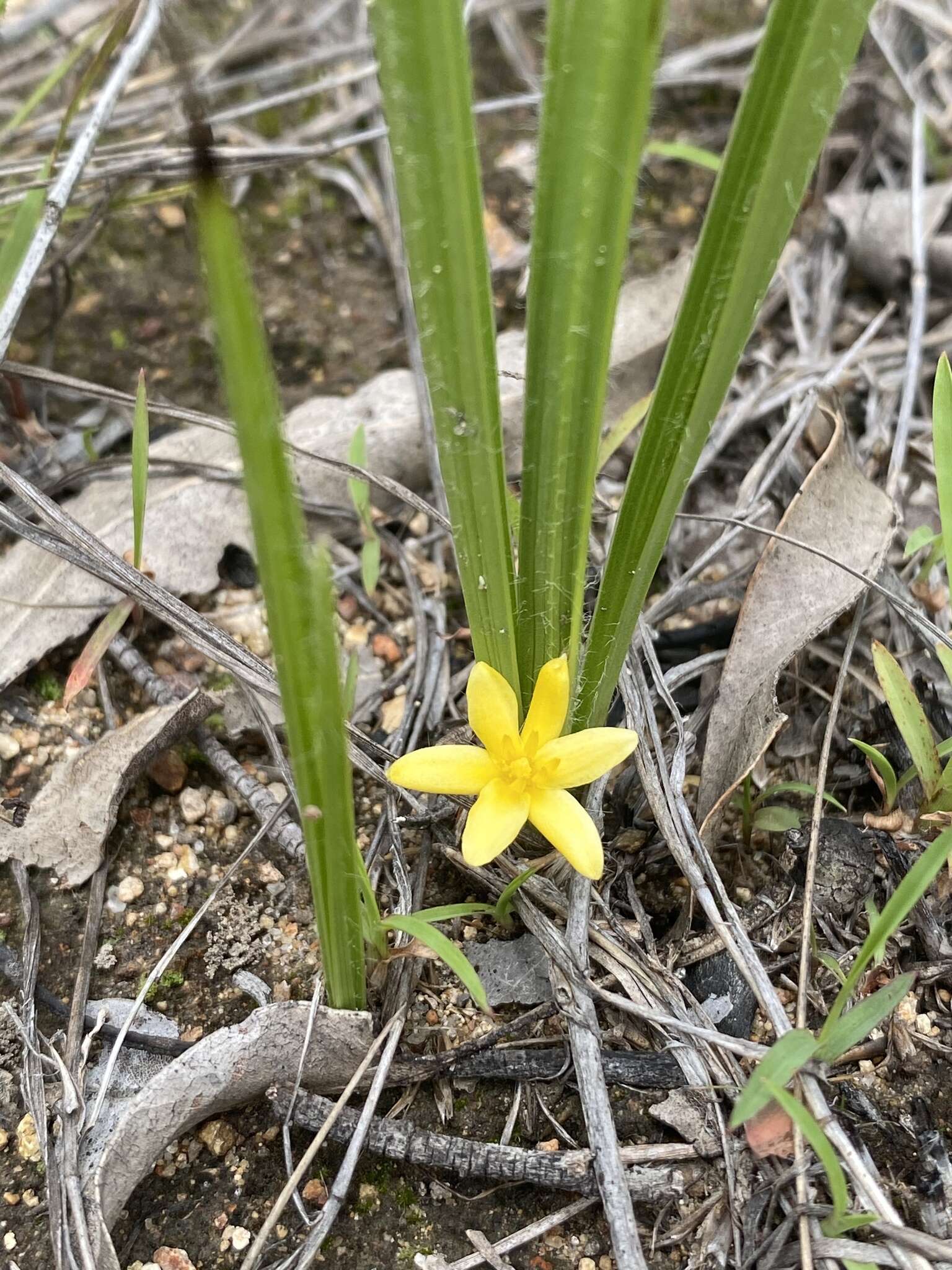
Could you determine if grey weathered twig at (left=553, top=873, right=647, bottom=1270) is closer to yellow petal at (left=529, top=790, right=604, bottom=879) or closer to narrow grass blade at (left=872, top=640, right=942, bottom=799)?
yellow petal at (left=529, top=790, right=604, bottom=879)

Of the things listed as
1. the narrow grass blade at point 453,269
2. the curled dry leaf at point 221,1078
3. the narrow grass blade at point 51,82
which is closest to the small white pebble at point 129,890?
the curled dry leaf at point 221,1078

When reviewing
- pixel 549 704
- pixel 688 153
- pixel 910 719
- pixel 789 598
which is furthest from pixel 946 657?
pixel 688 153

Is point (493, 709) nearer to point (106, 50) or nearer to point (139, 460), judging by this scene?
point (139, 460)

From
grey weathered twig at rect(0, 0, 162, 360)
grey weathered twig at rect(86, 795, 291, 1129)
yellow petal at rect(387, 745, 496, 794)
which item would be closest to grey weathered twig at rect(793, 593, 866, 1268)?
yellow petal at rect(387, 745, 496, 794)

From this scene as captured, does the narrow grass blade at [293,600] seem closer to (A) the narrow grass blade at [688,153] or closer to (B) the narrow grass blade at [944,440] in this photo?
(B) the narrow grass blade at [944,440]

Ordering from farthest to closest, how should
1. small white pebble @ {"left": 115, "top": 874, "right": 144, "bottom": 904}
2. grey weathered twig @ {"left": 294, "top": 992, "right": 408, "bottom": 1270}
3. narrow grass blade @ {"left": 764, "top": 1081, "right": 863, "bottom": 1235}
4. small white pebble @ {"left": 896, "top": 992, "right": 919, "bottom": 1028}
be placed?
small white pebble @ {"left": 115, "top": 874, "right": 144, "bottom": 904}
small white pebble @ {"left": 896, "top": 992, "right": 919, "bottom": 1028}
grey weathered twig @ {"left": 294, "top": 992, "right": 408, "bottom": 1270}
narrow grass blade @ {"left": 764, "top": 1081, "right": 863, "bottom": 1235}

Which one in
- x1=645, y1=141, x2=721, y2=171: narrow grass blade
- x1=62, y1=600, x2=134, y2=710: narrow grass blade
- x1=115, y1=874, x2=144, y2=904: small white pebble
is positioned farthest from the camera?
x1=645, y1=141, x2=721, y2=171: narrow grass blade

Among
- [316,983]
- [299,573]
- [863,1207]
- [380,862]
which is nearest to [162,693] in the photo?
[380,862]
